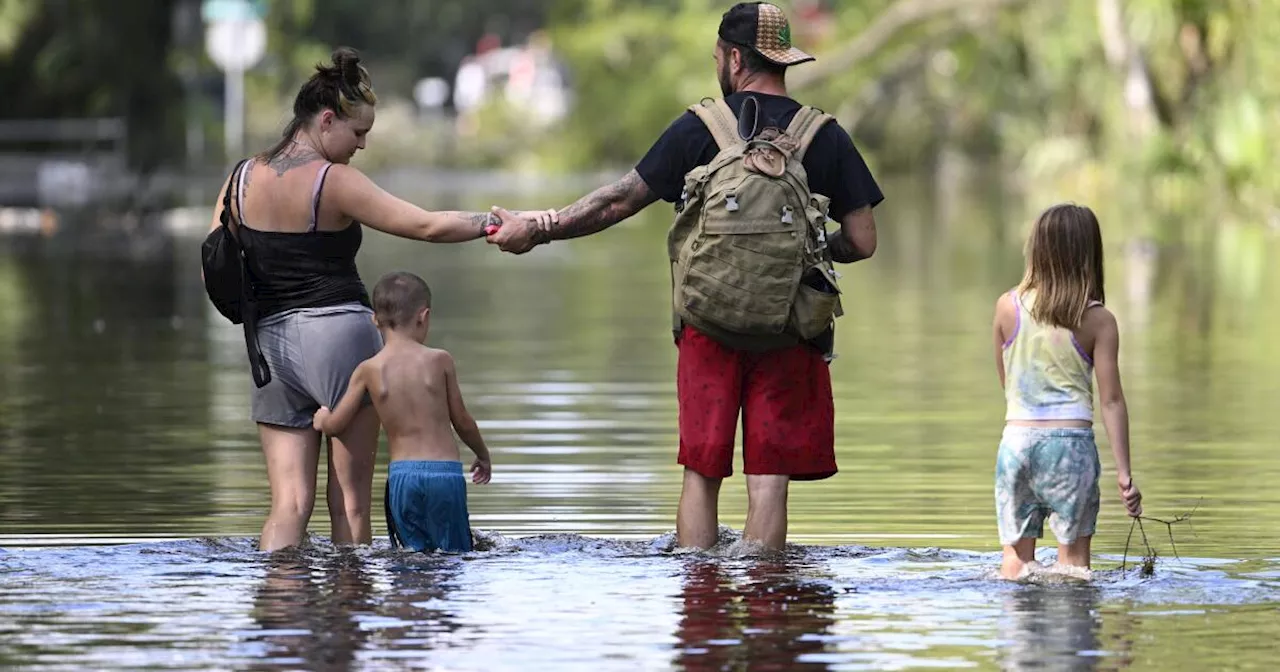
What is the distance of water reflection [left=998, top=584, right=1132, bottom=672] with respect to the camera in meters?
7.18

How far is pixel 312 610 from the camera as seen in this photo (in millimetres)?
7984

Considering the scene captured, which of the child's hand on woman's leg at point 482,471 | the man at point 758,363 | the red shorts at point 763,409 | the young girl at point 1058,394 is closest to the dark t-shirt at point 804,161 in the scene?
the man at point 758,363

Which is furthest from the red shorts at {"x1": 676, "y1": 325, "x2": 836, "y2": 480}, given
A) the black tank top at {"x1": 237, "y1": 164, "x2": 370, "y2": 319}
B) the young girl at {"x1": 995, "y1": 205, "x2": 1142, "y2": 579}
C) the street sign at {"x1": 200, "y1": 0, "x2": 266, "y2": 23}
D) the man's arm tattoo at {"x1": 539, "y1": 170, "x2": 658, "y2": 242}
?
the street sign at {"x1": 200, "y1": 0, "x2": 266, "y2": 23}

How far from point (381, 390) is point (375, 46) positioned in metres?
83.2

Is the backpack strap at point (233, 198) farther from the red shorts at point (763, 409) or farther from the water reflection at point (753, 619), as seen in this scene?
the water reflection at point (753, 619)

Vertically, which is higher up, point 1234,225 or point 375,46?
point 375,46

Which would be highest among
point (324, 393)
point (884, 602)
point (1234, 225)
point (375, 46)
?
point (375, 46)

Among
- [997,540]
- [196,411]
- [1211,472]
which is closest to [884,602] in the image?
[997,540]

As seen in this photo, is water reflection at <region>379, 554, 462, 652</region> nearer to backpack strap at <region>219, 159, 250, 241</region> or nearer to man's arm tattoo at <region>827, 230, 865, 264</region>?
backpack strap at <region>219, 159, 250, 241</region>

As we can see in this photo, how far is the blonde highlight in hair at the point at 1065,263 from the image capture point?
838 cm

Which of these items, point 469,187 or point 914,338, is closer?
point 914,338

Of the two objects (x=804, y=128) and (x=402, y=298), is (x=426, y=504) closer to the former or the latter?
(x=402, y=298)

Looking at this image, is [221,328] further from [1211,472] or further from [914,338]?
[1211,472]

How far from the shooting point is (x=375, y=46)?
300 feet
